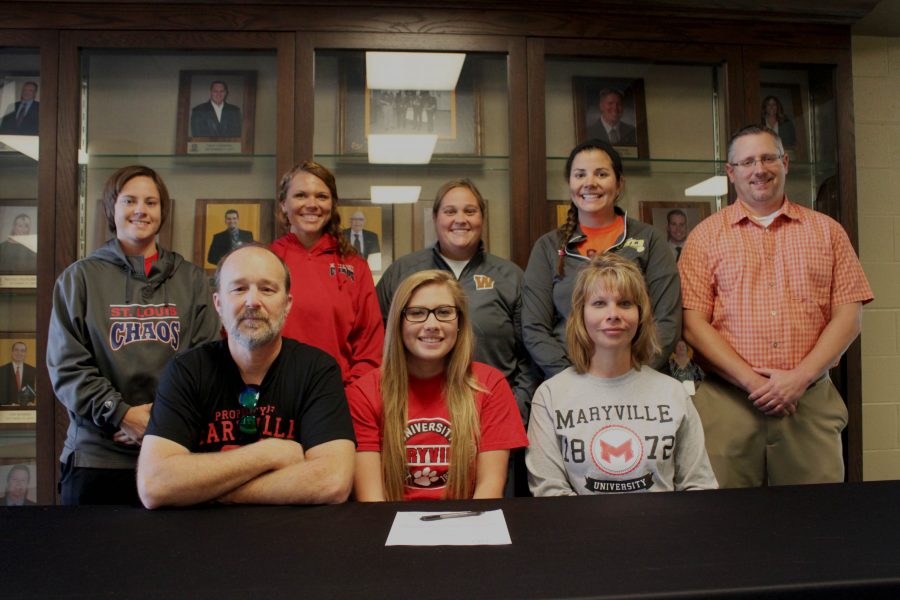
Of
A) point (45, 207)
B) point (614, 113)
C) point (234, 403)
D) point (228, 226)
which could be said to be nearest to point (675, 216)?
point (614, 113)

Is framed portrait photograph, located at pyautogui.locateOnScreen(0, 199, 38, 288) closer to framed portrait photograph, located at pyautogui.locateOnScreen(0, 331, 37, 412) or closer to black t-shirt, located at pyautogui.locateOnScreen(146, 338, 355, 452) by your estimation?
framed portrait photograph, located at pyautogui.locateOnScreen(0, 331, 37, 412)

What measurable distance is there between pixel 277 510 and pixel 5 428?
1656mm

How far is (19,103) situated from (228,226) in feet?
2.71

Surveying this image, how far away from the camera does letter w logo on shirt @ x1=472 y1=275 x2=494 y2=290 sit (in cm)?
214

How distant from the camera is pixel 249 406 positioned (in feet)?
4.76

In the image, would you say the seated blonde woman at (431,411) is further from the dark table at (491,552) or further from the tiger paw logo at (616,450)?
the dark table at (491,552)

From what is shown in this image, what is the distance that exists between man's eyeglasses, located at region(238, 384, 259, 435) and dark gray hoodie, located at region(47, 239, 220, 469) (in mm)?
499

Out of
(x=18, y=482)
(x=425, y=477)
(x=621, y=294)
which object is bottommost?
(x=18, y=482)

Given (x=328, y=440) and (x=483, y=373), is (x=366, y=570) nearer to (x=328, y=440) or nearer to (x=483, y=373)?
(x=328, y=440)

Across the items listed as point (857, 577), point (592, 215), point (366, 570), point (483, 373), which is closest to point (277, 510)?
point (366, 570)

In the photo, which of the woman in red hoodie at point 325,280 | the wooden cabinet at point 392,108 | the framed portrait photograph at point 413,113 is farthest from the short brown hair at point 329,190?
the framed portrait photograph at point 413,113

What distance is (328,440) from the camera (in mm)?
1394

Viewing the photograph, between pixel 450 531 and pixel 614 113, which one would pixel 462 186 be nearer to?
pixel 614 113

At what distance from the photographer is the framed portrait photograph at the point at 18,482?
223 cm
